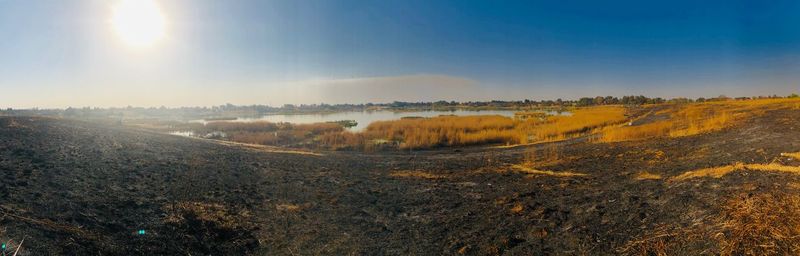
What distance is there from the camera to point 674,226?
4.80m

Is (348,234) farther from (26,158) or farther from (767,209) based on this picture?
(26,158)

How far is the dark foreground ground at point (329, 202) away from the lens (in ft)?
16.3

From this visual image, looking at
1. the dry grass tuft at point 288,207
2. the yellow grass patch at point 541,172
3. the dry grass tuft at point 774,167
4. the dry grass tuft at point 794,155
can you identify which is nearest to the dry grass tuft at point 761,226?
the dry grass tuft at point 774,167

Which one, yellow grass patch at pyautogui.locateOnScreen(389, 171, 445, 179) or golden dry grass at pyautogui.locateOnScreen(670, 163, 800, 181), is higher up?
golden dry grass at pyautogui.locateOnScreen(670, 163, 800, 181)

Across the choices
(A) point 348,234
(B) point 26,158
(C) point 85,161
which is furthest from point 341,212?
(B) point 26,158

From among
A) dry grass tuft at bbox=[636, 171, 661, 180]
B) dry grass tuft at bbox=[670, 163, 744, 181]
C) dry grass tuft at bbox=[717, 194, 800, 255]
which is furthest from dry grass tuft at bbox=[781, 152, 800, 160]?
dry grass tuft at bbox=[717, 194, 800, 255]

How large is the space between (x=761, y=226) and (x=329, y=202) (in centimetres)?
696

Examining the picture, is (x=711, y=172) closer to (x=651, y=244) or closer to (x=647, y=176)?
(x=647, y=176)

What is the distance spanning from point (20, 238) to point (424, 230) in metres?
5.25

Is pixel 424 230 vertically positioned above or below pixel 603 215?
below

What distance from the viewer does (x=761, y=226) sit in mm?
4105

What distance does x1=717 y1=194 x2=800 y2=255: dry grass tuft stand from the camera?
3732 mm

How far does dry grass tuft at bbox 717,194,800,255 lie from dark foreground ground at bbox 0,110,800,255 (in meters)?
0.19

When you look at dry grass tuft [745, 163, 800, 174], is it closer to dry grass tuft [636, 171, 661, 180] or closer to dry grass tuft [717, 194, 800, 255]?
dry grass tuft [636, 171, 661, 180]
